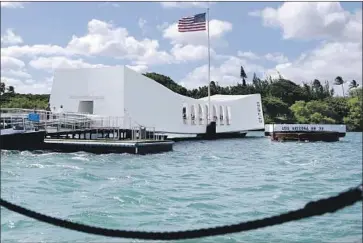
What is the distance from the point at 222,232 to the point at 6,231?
4.08 meters

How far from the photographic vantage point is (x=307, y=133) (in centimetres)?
3169

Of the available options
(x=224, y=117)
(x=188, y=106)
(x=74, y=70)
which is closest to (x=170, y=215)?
(x=74, y=70)

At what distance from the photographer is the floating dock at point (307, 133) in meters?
31.8

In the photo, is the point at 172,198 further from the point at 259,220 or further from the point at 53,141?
the point at 53,141

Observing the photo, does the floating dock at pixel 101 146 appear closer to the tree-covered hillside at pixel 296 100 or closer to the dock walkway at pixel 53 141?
the dock walkway at pixel 53 141

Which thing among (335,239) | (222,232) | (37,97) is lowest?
(335,239)

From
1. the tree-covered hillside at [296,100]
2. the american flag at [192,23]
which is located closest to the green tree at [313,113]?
the tree-covered hillside at [296,100]

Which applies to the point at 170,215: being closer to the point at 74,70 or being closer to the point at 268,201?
the point at 268,201

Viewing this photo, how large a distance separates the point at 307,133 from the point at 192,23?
11.5 m

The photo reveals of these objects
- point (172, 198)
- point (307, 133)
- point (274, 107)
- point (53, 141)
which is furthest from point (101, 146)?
point (274, 107)

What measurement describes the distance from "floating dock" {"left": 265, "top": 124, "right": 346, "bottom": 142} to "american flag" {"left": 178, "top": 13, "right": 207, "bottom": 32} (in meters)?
10.5

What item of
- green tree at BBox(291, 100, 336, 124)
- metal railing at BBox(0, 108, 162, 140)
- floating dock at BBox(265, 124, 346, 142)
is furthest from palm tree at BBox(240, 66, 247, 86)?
metal railing at BBox(0, 108, 162, 140)

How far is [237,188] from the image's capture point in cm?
897

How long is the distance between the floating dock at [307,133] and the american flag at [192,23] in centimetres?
1050
